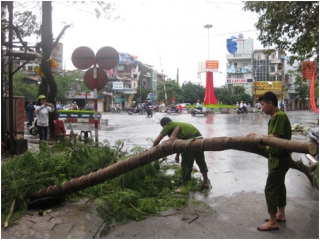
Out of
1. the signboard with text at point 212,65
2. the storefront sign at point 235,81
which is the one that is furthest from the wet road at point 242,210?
the storefront sign at point 235,81

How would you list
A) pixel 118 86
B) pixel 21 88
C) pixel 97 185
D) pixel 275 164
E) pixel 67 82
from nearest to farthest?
pixel 275 164, pixel 97 185, pixel 21 88, pixel 67 82, pixel 118 86

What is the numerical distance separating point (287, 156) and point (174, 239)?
5.14ft

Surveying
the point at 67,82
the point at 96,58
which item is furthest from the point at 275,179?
the point at 67,82

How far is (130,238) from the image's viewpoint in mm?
3461

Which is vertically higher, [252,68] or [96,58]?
[252,68]

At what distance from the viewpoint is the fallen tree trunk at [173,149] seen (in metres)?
3.25

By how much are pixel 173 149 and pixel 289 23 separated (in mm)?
6578

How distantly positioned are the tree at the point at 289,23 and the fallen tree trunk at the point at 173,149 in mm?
5611

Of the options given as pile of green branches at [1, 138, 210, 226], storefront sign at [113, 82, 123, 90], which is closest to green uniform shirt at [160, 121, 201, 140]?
pile of green branches at [1, 138, 210, 226]

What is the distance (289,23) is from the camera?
877 centimetres

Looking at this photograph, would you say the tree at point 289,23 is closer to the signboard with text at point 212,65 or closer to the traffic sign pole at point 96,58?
the traffic sign pole at point 96,58

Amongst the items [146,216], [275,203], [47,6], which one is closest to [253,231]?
[275,203]

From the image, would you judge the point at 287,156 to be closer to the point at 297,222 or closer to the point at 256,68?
the point at 297,222

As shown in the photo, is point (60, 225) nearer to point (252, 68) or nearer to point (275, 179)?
point (275, 179)
